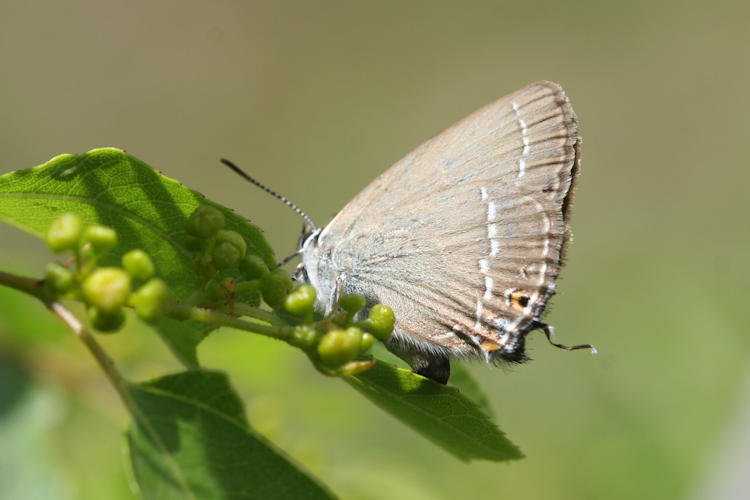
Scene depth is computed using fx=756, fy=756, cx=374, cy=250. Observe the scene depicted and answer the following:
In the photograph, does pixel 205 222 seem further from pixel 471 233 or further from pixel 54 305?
pixel 471 233

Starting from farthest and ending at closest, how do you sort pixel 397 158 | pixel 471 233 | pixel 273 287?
pixel 397 158, pixel 471 233, pixel 273 287

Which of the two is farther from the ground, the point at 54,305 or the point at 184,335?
the point at 54,305

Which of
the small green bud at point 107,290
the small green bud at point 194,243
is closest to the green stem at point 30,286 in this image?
the small green bud at point 107,290

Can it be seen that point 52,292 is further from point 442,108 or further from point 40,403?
point 442,108

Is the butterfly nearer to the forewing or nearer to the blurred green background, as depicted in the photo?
the forewing

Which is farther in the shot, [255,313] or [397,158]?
[397,158]

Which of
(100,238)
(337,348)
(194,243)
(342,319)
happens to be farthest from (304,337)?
(100,238)

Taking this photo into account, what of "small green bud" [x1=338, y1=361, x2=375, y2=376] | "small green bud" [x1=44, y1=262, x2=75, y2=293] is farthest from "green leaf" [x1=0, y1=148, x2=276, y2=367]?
"small green bud" [x1=338, y1=361, x2=375, y2=376]
